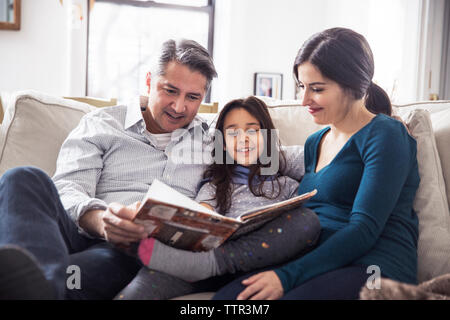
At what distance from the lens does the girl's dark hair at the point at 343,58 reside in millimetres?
1213

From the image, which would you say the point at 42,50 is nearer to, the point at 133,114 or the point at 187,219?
the point at 133,114

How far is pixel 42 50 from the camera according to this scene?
3.43 meters

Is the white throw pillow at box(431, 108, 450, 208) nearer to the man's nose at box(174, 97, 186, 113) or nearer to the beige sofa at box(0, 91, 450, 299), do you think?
the beige sofa at box(0, 91, 450, 299)

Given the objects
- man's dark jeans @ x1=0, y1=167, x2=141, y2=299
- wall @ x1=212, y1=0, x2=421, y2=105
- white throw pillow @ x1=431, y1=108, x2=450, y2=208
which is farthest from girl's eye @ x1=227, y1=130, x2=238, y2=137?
wall @ x1=212, y1=0, x2=421, y2=105

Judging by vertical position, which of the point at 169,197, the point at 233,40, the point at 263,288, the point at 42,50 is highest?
the point at 233,40

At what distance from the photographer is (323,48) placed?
1.22m

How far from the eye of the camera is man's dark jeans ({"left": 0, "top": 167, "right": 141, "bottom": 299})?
0.88 metres

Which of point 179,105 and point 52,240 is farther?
point 179,105

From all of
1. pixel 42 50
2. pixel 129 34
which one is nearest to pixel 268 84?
pixel 129 34

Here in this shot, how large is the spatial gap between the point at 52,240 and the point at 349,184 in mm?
766

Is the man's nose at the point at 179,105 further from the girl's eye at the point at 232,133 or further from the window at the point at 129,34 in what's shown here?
the window at the point at 129,34

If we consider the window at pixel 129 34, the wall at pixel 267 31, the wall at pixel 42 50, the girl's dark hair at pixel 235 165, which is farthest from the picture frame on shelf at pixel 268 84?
the girl's dark hair at pixel 235 165

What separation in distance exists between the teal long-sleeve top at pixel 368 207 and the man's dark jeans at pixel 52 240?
0.43 meters
